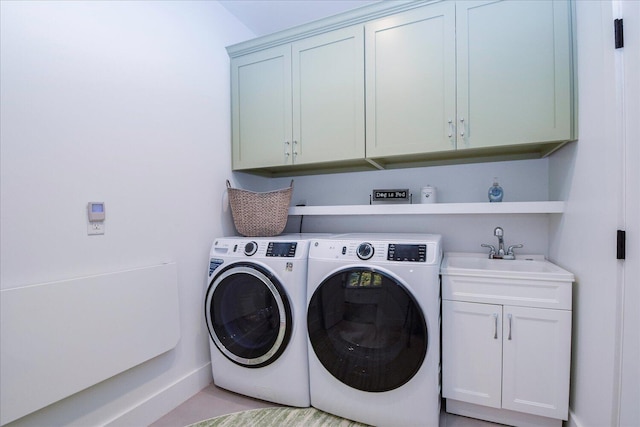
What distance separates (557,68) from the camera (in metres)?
1.53

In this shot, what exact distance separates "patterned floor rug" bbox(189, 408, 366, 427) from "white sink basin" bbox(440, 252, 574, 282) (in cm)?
103

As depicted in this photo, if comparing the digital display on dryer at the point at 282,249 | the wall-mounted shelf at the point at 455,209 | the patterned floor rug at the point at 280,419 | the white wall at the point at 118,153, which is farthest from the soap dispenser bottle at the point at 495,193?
the white wall at the point at 118,153

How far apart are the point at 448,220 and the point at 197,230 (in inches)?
69.8

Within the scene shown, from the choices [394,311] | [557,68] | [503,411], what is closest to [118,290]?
[394,311]

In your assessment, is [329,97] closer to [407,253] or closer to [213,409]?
[407,253]

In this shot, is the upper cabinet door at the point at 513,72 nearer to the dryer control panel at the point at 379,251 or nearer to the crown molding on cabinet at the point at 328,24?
the crown molding on cabinet at the point at 328,24

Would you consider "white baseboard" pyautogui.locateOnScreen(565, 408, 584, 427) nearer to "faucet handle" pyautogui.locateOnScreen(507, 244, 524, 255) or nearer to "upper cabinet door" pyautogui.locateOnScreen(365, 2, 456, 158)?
"faucet handle" pyautogui.locateOnScreen(507, 244, 524, 255)

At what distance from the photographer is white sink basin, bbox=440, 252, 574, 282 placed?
1.51 m

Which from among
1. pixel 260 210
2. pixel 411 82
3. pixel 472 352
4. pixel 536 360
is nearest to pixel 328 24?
pixel 411 82

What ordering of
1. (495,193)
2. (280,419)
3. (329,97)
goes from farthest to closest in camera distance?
(329,97) < (495,193) < (280,419)

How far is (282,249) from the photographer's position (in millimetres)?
1820

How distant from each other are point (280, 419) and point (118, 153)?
5.59ft

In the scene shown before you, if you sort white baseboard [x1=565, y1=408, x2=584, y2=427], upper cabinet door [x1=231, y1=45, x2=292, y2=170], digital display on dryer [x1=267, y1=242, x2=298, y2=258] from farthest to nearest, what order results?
upper cabinet door [x1=231, y1=45, x2=292, y2=170] → digital display on dryer [x1=267, y1=242, x2=298, y2=258] → white baseboard [x1=565, y1=408, x2=584, y2=427]

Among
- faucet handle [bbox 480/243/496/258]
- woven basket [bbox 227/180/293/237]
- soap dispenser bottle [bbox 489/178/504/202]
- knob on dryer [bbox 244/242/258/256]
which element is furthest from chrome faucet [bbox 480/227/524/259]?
knob on dryer [bbox 244/242/258/256]
